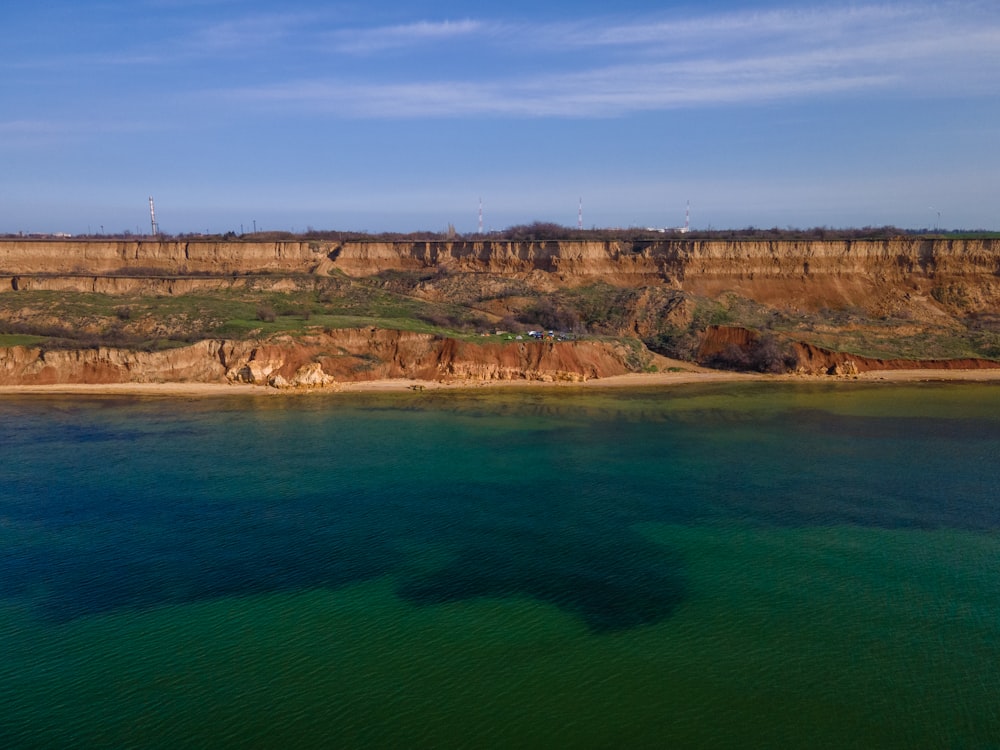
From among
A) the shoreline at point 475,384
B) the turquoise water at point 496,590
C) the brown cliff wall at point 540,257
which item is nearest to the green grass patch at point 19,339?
the shoreline at point 475,384

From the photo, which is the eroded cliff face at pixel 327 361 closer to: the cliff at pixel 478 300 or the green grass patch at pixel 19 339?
the cliff at pixel 478 300

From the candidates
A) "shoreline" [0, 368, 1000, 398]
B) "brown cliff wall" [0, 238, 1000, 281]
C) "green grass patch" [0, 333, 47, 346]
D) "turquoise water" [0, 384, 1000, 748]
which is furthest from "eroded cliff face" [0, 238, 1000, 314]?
"turquoise water" [0, 384, 1000, 748]

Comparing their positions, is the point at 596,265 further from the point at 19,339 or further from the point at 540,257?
the point at 19,339

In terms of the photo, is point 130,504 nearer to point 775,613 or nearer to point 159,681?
point 159,681

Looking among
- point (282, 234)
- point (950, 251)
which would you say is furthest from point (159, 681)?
point (282, 234)

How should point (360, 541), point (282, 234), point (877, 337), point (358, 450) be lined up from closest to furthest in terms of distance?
point (360, 541) → point (358, 450) → point (877, 337) → point (282, 234)

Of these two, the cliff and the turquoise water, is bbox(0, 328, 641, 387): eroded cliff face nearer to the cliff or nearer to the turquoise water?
the cliff
